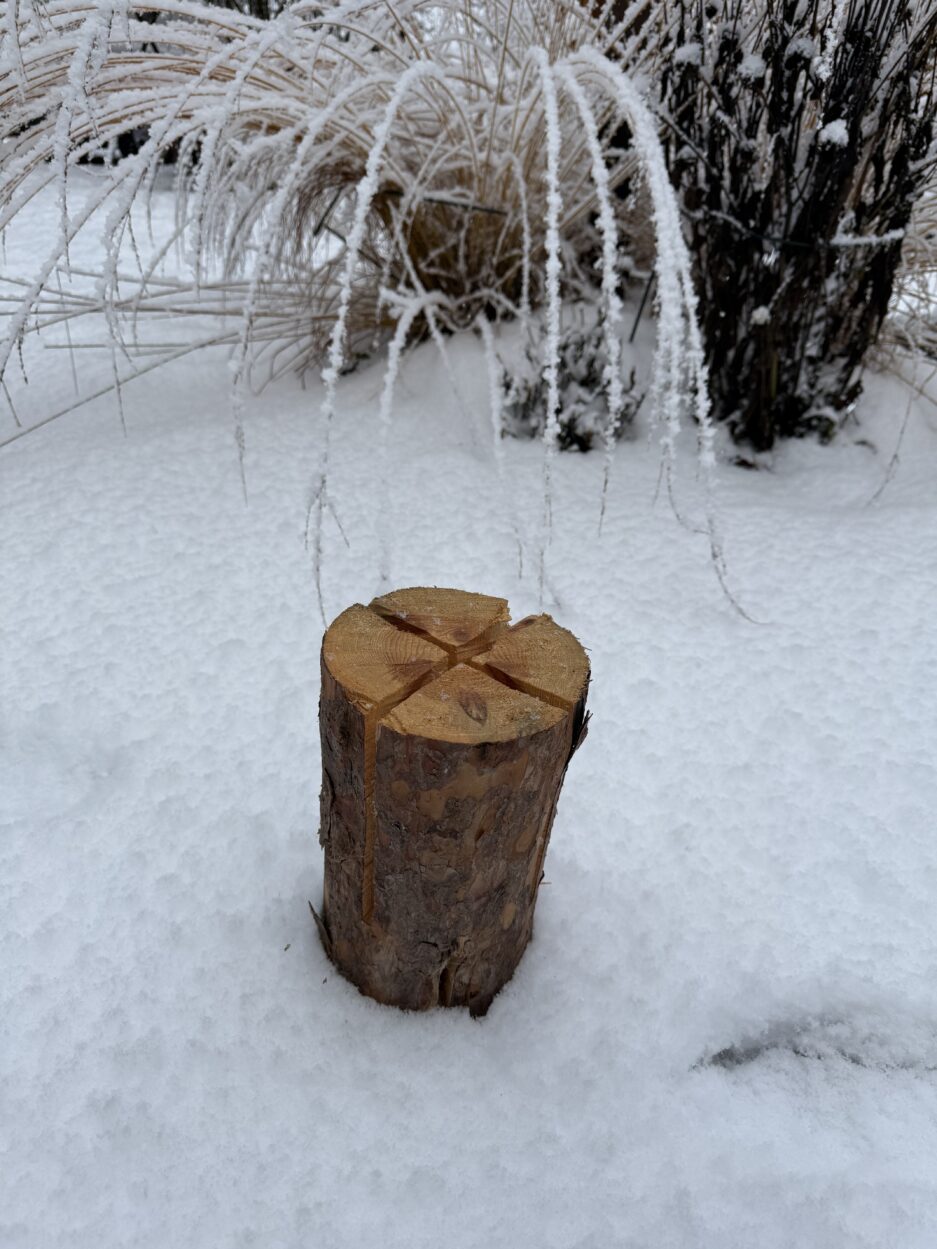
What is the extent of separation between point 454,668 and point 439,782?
0.31ft

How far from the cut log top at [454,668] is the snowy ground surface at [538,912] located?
30 centimetres

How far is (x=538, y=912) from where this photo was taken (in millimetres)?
874

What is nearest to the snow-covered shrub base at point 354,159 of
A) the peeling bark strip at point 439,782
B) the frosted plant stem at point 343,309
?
the frosted plant stem at point 343,309

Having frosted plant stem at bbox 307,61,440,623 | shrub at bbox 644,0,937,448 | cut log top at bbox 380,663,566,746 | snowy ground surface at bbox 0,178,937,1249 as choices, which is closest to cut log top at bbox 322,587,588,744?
cut log top at bbox 380,663,566,746

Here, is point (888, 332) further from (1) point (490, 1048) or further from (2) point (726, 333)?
(1) point (490, 1048)

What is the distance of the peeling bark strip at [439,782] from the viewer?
63 cm

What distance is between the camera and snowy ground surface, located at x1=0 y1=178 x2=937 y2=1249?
2.14ft

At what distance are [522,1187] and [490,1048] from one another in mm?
116

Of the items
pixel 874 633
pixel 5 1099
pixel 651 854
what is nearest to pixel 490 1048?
pixel 651 854

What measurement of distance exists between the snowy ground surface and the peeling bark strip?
0.25 ft

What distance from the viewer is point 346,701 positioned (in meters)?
0.65

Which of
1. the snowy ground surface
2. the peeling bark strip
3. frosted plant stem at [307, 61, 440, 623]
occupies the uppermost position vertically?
frosted plant stem at [307, 61, 440, 623]

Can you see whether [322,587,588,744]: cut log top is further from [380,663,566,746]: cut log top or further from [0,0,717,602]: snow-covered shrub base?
[0,0,717,602]: snow-covered shrub base

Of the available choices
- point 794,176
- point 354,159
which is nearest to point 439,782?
point 794,176
